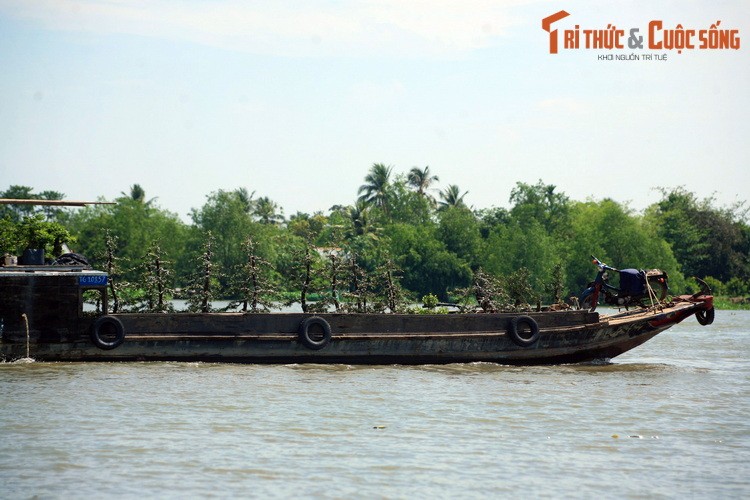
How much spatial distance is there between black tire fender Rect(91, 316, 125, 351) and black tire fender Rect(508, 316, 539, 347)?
8054mm

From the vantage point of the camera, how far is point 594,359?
71.6ft

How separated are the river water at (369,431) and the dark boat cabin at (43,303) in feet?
2.12

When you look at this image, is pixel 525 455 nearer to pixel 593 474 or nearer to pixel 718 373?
pixel 593 474

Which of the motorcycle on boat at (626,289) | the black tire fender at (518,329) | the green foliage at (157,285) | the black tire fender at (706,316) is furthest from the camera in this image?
the green foliage at (157,285)

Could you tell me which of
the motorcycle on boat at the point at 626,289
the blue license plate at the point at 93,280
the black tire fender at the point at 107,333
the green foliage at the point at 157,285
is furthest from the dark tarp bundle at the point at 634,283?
the green foliage at the point at 157,285

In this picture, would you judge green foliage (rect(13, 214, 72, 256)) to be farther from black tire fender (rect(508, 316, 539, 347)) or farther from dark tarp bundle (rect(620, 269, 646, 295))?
dark tarp bundle (rect(620, 269, 646, 295))

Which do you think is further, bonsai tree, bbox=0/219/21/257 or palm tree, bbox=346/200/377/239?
palm tree, bbox=346/200/377/239

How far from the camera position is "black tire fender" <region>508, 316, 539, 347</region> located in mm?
20859

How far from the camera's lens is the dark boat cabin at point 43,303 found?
19328mm

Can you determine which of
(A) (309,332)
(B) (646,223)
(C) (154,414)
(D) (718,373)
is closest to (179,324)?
(A) (309,332)

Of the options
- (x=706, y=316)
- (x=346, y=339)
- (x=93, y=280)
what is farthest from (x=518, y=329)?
(x=93, y=280)

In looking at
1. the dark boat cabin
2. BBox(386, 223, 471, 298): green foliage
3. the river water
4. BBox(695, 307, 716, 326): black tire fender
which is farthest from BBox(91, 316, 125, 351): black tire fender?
BBox(386, 223, 471, 298): green foliage

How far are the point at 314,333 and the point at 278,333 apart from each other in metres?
0.75

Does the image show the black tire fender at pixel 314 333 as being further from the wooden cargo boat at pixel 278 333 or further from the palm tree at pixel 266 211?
the palm tree at pixel 266 211
